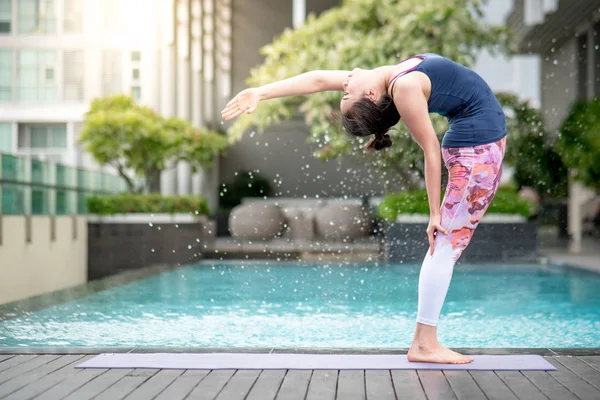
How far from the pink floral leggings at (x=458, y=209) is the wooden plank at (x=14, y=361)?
4.72 ft

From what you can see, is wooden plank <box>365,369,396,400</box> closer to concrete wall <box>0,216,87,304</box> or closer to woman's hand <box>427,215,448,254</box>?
woman's hand <box>427,215,448,254</box>

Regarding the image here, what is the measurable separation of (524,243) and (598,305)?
11.7 feet

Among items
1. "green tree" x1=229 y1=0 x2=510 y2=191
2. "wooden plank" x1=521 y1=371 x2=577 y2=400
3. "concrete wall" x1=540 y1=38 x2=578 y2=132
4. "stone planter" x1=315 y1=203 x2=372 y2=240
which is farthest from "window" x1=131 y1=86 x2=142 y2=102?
"wooden plank" x1=521 y1=371 x2=577 y2=400

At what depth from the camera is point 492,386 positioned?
91.3 inches

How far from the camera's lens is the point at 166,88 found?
13.2 meters

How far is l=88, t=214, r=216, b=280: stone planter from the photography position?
29.3 ft

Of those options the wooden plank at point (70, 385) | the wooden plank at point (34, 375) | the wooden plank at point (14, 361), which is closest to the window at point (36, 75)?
the wooden plank at point (14, 361)

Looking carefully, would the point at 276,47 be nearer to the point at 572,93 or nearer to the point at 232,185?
the point at 232,185

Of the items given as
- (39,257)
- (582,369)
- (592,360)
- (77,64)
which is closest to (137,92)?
(77,64)

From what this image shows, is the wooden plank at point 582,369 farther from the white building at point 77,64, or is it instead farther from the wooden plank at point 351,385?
the white building at point 77,64

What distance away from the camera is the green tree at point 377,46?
884cm

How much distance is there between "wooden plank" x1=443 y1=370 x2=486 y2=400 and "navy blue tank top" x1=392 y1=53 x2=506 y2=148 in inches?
30.7

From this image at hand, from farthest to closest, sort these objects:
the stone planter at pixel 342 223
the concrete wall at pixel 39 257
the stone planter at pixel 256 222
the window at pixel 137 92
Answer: the window at pixel 137 92 → the stone planter at pixel 256 222 → the stone planter at pixel 342 223 → the concrete wall at pixel 39 257

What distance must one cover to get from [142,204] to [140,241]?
50 cm
